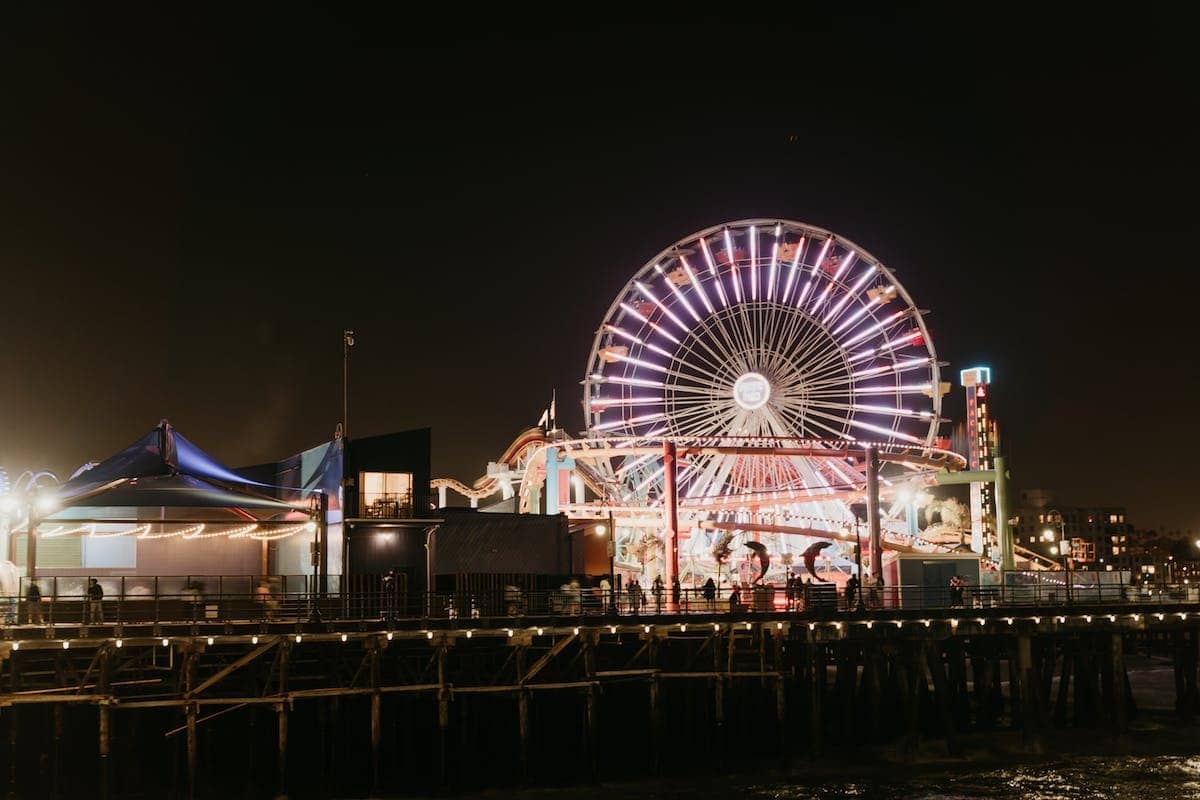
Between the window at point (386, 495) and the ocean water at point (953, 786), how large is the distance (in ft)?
42.7

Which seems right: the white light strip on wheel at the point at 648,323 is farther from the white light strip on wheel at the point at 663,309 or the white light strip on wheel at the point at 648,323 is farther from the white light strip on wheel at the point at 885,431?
the white light strip on wheel at the point at 885,431

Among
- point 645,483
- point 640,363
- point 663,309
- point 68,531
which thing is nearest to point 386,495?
point 68,531

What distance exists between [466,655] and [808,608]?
37.8ft

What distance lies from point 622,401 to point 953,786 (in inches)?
1532

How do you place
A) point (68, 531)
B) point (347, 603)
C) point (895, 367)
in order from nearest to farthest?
point (347, 603), point (68, 531), point (895, 367)

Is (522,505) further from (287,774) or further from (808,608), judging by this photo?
(287,774)

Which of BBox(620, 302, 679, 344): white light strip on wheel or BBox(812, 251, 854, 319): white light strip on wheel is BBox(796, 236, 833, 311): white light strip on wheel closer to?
BBox(812, 251, 854, 319): white light strip on wheel

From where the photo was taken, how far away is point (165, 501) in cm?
4228

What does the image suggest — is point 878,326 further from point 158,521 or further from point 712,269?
point 158,521

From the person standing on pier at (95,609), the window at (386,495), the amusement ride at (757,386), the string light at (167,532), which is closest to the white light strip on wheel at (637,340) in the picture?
the amusement ride at (757,386)

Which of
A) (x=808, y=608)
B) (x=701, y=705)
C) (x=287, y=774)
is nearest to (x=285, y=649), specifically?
(x=287, y=774)

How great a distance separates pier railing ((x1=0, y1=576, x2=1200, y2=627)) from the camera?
1410 inches

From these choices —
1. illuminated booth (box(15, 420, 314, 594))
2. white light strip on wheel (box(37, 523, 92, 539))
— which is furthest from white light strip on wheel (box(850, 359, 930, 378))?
white light strip on wheel (box(37, 523, 92, 539))

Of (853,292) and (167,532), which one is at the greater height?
(853,292)
